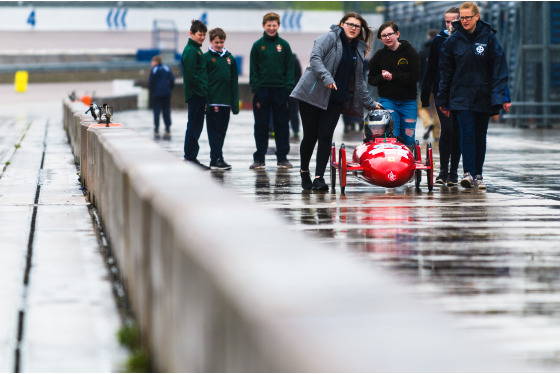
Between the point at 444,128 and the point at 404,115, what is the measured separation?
43 centimetres

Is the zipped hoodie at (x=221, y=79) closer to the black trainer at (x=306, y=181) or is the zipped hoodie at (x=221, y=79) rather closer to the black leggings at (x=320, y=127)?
the black leggings at (x=320, y=127)

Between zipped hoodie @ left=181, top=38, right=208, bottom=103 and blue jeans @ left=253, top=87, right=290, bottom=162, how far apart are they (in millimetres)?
655

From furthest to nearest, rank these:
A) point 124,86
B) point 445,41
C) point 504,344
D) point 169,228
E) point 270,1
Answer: point 270,1 < point 124,86 < point 445,41 < point 504,344 < point 169,228

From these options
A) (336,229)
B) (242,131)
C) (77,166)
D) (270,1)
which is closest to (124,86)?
(242,131)

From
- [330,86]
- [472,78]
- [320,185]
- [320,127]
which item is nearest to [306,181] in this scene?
[320,185]

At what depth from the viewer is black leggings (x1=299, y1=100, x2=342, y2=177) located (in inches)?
431

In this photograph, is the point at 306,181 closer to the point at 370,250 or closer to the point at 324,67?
the point at 324,67

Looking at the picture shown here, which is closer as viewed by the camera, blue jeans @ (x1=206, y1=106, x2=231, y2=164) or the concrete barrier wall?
the concrete barrier wall

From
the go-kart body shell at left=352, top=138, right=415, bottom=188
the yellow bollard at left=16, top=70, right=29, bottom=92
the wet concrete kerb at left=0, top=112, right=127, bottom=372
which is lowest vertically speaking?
the wet concrete kerb at left=0, top=112, right=127, bottom=372

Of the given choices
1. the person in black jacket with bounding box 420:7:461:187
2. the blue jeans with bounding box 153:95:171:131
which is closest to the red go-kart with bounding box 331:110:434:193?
the person in black jacket with bounding box 420:7:461:187

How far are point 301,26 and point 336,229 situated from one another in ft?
199

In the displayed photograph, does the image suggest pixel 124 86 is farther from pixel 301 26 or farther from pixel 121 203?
pixel 121 203

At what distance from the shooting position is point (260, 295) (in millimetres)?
2334

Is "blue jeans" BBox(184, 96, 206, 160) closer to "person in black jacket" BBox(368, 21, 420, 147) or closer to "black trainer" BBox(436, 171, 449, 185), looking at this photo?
"person in black jacket" BBox(368, 21, 420, 147)
